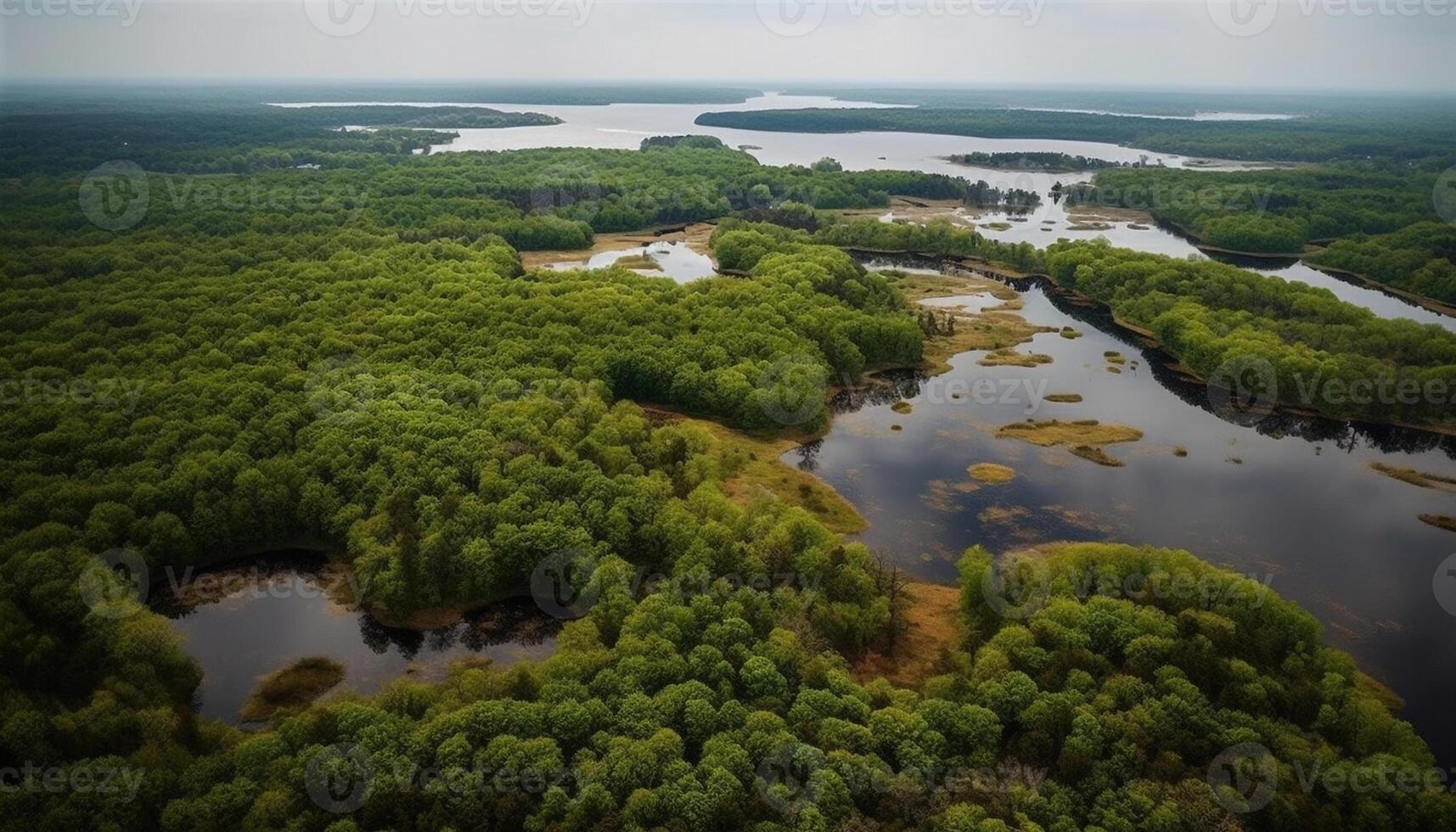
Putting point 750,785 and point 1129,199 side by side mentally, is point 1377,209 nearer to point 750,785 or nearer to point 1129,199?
point 1129,199

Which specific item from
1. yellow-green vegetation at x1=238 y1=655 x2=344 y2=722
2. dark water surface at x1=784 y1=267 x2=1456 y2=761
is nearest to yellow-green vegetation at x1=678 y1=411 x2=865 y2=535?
dark water surface at x1=784 y1=267 x2=1456 y2=761

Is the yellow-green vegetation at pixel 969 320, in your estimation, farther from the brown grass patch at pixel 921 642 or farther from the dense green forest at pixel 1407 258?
the dense green forest at pixel 1407 258

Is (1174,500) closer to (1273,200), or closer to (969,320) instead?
(969,320)

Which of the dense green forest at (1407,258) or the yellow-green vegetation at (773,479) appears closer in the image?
the yellow-green vegetation at (773,479)

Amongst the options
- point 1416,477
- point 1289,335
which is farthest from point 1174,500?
point 1289,335

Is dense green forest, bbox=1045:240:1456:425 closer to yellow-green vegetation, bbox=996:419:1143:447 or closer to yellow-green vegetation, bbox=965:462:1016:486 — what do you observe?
yellow-green vegetation, bbox=996:419:1143:447

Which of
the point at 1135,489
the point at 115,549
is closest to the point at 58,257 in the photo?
the point at 115,549

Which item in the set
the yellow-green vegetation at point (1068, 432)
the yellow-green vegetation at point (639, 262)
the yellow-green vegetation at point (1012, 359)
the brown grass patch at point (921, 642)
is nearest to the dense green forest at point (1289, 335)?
the yellow-green vegetation at point (1012, 359)
